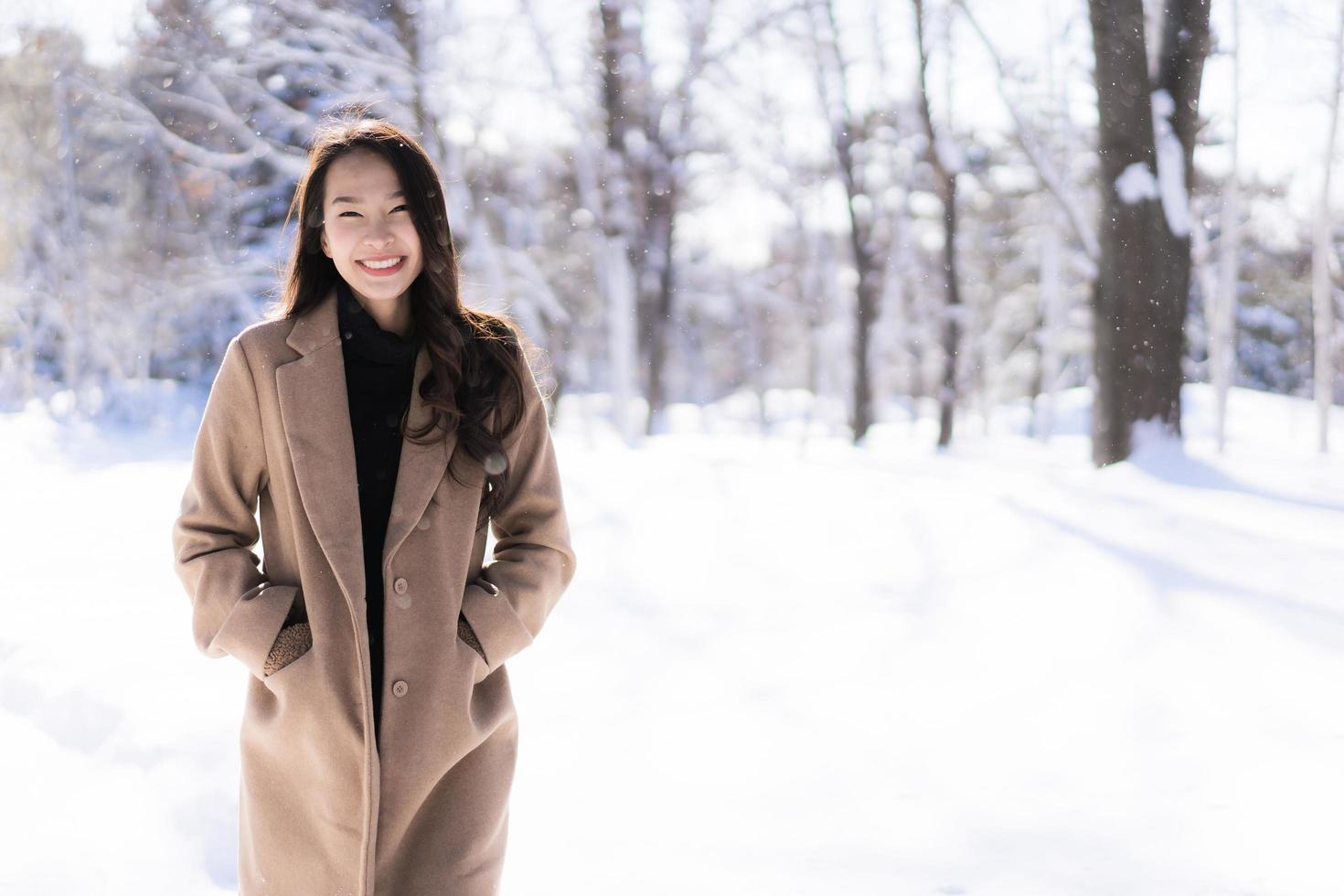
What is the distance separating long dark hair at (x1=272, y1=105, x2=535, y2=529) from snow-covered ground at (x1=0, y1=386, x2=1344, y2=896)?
1591 millimetres

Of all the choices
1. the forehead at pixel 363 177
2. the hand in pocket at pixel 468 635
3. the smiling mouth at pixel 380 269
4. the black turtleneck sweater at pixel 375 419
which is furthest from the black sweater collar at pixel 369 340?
the hand in pocket at pixel 468 635

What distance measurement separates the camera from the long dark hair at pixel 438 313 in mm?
1974

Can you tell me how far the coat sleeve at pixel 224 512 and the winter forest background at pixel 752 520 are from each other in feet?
3.08

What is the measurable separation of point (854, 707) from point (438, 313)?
285 cm

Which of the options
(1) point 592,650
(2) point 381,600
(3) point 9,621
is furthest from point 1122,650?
(3) point 9,621

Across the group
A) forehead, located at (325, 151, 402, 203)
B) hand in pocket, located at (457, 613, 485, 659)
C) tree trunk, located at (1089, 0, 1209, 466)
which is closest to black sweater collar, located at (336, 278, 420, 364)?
forehead, located at (325, 151, 402, 203)

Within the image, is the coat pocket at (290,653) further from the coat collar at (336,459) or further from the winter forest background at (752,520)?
the winter forest background at (752,520)

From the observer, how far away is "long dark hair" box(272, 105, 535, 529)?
77.7 inches

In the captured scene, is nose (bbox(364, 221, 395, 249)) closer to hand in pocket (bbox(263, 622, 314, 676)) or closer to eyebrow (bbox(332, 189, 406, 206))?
eyebrow (bbox(332, 189, 406, 206))

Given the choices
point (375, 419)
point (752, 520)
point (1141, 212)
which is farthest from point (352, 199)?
point (1141, 212)

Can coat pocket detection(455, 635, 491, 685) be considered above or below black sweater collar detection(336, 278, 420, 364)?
below

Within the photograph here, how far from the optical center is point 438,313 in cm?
205

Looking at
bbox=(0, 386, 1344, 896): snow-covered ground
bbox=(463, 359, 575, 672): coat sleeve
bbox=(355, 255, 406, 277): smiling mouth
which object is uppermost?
bbox=(355, 255, 406, 277): smiling mouth

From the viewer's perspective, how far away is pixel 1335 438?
24.3 m
